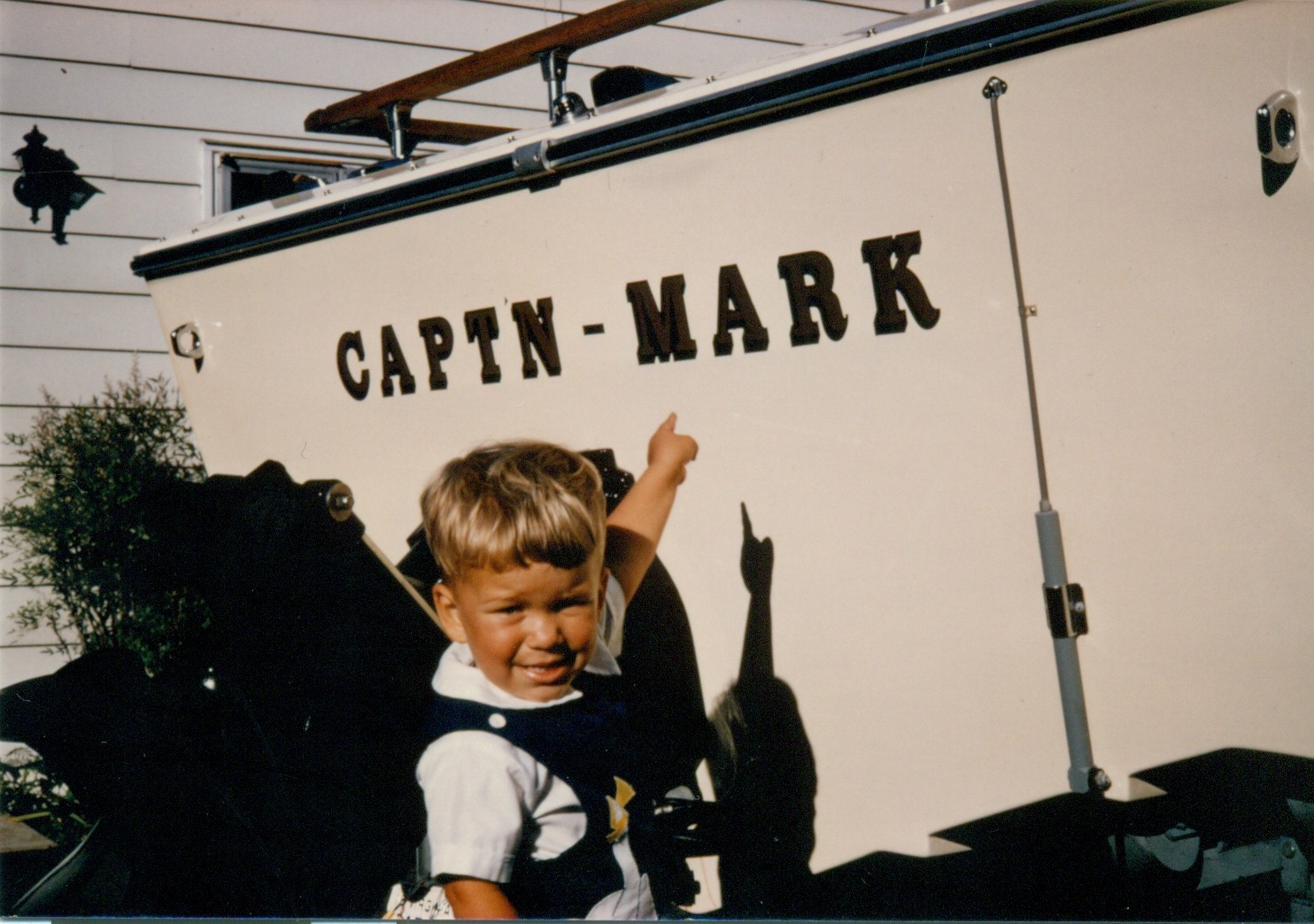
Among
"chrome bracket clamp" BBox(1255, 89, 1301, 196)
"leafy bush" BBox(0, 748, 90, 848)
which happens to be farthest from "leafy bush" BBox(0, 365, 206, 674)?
"chrome bracket clamp" BBox(1255, 89, 1301, 196)

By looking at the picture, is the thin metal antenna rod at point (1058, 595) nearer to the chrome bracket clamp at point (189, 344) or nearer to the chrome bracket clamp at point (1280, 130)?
the chrome bracket clamp at point (1280, 130)

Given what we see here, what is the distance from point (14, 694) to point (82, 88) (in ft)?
8.23

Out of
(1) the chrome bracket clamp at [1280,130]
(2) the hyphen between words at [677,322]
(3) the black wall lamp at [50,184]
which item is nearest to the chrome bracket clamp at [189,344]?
(2) the hyphen between words at [677,322]

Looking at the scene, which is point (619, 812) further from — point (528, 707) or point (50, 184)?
point (50, 184)

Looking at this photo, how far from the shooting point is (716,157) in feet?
6.44

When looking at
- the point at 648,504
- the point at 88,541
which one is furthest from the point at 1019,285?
the point at 88,541

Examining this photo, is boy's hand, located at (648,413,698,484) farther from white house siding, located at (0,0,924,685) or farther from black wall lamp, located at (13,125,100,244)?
black wall lamp, located at (13,125,100,244)

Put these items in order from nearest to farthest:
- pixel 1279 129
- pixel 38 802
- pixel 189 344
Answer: pixel 1279 129
pixel 189 344
pixel 38 802

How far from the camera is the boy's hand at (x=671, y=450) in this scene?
6.73ft

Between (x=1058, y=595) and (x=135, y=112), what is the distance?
3.70 meters

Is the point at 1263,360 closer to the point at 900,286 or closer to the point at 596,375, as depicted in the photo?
the point at 900,286

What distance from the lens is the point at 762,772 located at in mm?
2012

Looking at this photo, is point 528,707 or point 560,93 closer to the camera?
point 528,707

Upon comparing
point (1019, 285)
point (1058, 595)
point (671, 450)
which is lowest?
point (1058, 595)
